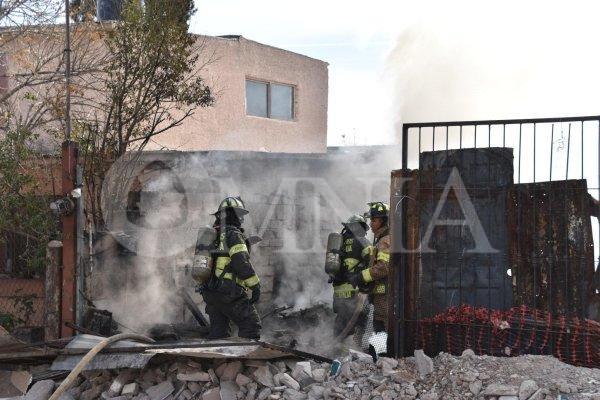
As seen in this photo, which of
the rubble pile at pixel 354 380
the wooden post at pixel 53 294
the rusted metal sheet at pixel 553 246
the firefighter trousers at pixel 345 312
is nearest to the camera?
the rubble pile at pixel 354 380

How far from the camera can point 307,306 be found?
35.0 feet

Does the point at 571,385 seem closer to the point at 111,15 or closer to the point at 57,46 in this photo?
the point at 57,46

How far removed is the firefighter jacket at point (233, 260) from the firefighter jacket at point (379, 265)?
1159mm

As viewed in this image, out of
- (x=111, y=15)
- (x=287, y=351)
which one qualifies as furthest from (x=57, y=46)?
(x=287, y=351)

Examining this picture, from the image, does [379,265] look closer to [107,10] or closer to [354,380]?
[354,380]

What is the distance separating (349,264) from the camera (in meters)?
8.00

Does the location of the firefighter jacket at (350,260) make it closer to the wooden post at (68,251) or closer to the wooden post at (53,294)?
the wooden post at (68,251)

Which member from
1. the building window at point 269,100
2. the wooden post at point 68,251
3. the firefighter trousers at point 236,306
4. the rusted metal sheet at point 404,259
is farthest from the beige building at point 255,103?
the rusted metal sheet at point 404,259

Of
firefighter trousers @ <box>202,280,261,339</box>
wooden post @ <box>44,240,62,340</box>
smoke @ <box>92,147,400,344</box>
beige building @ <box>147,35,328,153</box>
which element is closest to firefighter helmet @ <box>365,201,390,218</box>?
firefighter trousers @ <box>202,280,261,339</box>

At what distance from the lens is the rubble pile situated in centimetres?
538

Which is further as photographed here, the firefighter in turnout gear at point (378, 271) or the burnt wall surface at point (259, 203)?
the burnt wall surface at point (259, 203)

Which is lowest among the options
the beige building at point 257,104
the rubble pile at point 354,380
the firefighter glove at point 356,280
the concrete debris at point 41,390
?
the concrete debris at point 41,390

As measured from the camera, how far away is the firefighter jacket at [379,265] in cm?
721

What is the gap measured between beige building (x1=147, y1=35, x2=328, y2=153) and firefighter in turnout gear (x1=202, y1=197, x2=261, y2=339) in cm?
872
